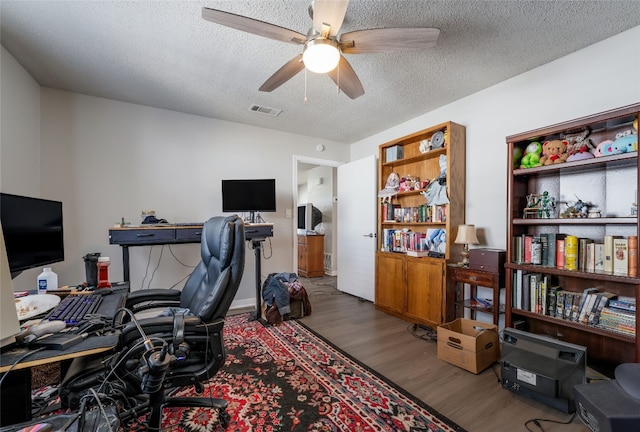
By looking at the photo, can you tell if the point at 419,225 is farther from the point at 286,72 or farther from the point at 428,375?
the point at 286,72

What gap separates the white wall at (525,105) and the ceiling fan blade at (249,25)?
1.62 metres

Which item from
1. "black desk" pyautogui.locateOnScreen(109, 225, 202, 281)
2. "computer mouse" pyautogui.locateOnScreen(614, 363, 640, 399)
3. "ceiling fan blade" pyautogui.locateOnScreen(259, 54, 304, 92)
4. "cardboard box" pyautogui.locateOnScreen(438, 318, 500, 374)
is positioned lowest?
"cardboard box" pyautogui.locateOnScreen(438, 318, 500, 374)

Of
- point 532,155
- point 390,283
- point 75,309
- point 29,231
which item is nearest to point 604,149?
point 532,155

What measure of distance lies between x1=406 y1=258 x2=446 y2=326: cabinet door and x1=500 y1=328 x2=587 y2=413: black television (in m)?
0.85

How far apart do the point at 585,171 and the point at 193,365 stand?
3007mm

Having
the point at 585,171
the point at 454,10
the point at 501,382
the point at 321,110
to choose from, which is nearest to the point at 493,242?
the point at 585,171

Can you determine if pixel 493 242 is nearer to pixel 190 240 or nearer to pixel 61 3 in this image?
pixel 190 240

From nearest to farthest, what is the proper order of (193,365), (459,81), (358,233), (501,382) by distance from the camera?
(193,365), (501,382), (459,81), (358,233)

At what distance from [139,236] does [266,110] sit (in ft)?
6.46

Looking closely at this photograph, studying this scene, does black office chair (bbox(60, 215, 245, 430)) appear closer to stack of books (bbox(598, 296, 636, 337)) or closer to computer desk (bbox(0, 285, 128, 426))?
computer desk (bbox(0, 285, 128, 426))

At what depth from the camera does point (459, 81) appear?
2607 mm

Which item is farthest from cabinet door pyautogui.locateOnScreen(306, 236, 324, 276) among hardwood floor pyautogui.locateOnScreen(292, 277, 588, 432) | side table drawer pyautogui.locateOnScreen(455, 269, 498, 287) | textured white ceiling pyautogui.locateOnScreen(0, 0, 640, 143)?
side table drawer pyautogui.locateOnScreen(455, 269, 498, 287)

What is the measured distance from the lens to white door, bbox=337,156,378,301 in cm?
380

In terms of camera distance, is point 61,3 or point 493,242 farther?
point 493,242
